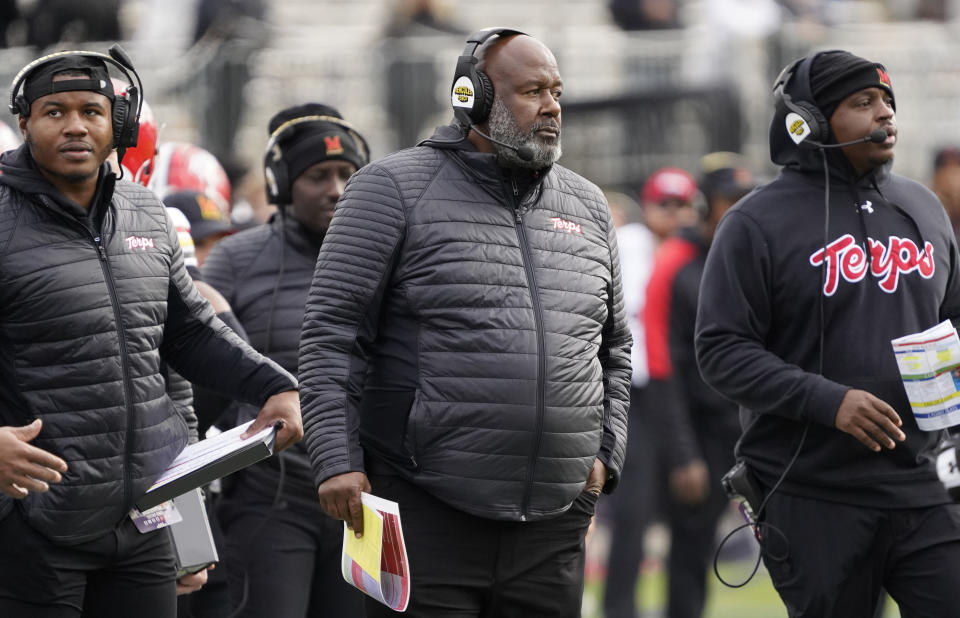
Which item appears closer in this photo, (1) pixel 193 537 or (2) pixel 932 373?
(2) pixel 932 373

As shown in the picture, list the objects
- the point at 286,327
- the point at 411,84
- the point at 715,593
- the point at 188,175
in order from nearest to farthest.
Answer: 1. the point at 286,327
2. the point at 188,175
3. the point at 715,593
4. the point at 411,84

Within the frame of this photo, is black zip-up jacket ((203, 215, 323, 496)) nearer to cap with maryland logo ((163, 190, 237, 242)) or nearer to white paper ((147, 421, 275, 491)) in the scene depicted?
cap with maryland logo ((163, 190, 237, 242))

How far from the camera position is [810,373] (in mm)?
5184

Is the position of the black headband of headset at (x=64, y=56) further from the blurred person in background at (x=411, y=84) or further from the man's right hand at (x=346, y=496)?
the blurred person in background at (x=411, y=84)

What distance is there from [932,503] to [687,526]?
153 inches

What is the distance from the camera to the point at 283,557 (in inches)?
231

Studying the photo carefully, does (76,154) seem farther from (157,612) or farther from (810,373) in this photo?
(810,373)

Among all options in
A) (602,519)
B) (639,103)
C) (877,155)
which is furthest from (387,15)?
(877,155)

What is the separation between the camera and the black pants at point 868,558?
16.7 ft

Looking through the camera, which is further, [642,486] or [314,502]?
[642,486]

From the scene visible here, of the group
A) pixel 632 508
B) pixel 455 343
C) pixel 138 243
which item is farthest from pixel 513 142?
pixel 632 508

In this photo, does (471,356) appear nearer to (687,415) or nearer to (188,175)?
(188,175)

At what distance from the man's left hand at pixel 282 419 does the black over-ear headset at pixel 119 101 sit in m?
0.86

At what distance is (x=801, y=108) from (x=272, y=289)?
6.73ft
